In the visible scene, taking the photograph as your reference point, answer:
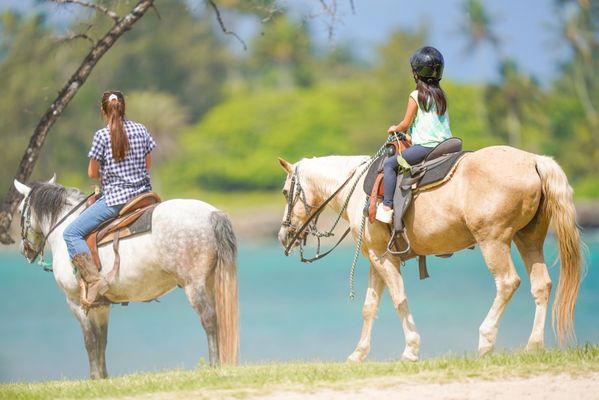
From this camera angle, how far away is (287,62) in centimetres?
9494

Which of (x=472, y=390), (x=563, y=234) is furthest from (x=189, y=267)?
(x=563, y=234)

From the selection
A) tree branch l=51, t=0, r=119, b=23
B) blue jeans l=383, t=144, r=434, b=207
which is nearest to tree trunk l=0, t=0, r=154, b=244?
tree branch l=51, t=0, r=119, b=23

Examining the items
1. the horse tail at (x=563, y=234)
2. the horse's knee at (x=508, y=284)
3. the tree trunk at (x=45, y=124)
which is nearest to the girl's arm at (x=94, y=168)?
the tree trunk at (x=45, y=124)

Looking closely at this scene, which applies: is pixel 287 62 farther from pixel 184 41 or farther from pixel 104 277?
pixel 104 277

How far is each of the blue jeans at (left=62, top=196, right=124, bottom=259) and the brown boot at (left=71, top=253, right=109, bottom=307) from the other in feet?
0.23

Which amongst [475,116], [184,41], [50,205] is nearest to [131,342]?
[50,205]

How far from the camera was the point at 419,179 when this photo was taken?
914 centimetres

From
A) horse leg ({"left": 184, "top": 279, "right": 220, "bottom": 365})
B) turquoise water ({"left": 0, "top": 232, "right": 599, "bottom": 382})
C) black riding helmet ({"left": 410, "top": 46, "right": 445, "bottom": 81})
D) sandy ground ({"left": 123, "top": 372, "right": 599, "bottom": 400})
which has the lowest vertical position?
turquoise water ({"left": 0, "top": 232, "right": 599, "bottom": 382})

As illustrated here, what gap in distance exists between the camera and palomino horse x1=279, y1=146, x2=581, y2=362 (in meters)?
8.72

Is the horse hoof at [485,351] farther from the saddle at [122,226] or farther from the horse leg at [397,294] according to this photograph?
the saddle at [122,226]

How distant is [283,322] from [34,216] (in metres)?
21.8

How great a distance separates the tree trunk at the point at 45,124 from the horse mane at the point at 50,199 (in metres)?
1.87

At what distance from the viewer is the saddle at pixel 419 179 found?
29.7 feet

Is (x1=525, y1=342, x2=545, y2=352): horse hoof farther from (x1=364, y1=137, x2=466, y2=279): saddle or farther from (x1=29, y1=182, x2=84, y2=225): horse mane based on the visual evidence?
(x1=29, y1=182, x2=84, y2=225): horse mane
